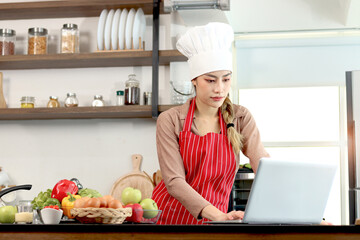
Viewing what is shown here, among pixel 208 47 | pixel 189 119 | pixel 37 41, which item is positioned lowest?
pixel 189 119

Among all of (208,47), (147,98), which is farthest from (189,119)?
(147,98)

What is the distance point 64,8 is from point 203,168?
1.97 meters

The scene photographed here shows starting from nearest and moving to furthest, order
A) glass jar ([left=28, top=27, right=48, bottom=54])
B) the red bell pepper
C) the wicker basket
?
1. the wicker basket
2. the red bell pepper
3. glass jar ([left=28, top=27, right=48, bottom=54])

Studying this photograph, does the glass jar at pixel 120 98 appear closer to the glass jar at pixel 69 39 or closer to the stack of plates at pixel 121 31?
the stack of plates at pixel 121 31

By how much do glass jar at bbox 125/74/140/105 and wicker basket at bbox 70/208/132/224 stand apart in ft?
7.04

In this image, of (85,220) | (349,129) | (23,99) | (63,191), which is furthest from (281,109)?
(85,220)

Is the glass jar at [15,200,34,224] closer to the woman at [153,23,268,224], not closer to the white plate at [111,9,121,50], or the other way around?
the woman at [153,23,268,224]

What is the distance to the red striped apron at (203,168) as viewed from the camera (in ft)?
7.72

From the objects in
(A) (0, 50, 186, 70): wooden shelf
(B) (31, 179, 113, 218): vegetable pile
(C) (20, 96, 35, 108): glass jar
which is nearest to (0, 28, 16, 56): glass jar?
(A) (0, 50, 186, 70): wooden shelf

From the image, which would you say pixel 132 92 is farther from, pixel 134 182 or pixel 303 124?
pixel 303 124

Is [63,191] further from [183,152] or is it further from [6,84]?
[6,84]

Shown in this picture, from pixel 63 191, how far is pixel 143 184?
1745 mm

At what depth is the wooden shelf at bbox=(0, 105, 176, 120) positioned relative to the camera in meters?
3.61

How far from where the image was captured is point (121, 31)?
3.73m
